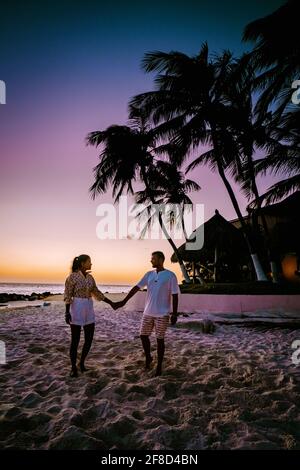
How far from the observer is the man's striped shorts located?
Answer: 12.9 feet

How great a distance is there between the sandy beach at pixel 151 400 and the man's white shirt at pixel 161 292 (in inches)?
32.7

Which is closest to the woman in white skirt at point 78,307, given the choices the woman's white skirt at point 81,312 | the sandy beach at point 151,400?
the woman's white skirt at point 81,312

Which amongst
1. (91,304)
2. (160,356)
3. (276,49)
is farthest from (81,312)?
(276,49)

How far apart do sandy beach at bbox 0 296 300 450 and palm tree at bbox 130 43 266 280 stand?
8.36m

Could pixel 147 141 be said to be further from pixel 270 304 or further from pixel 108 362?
pixel 108 362

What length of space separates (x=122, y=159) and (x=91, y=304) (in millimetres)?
12689

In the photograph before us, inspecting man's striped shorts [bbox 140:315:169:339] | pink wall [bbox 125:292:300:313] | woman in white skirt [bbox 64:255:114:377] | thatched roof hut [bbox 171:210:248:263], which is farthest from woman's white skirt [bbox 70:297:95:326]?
thatched roof hut [bbox 171:210:248:263]

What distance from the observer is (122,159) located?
1560cm

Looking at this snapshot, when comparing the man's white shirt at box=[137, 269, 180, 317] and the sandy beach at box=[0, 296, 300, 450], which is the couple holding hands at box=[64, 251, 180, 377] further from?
the sandy beach at box=[0, 296, 300, 450]

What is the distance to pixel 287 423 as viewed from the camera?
100 inches

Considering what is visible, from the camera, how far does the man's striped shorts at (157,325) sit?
3.93 m

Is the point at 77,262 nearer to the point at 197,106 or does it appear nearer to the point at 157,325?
the point at 157,325

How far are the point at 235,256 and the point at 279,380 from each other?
13149mm
